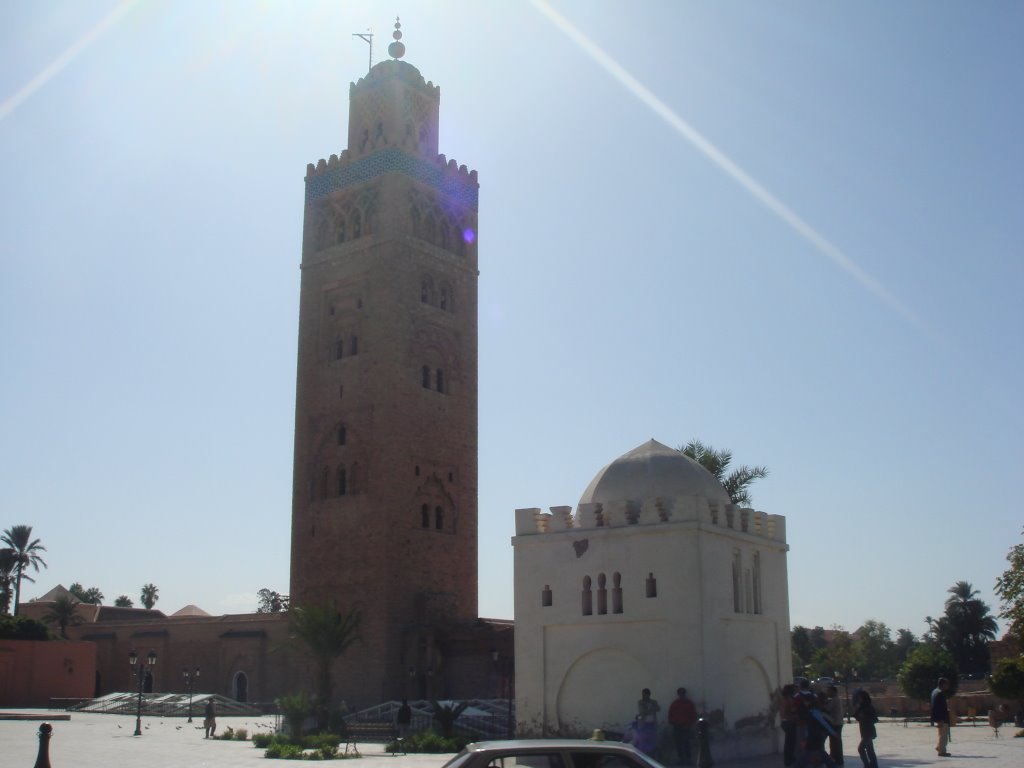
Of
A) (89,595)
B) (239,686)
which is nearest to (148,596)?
(89,595)

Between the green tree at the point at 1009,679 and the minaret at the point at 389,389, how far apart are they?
13933 mm

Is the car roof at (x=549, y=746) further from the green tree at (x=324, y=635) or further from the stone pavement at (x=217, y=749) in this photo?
the green tree at (x=324, y=635)

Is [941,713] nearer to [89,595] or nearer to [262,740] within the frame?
[262,740]

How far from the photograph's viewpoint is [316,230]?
35.2 m

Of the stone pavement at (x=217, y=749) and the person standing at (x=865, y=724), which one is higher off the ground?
the person standing at (x=865, y=724)

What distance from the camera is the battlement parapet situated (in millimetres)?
14812

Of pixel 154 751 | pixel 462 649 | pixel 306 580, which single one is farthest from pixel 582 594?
pixel 306 580

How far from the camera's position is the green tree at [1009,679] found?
23.2 m

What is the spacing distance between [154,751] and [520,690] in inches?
300

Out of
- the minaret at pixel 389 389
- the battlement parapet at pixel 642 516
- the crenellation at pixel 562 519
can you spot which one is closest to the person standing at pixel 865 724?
the battlement parapet at pixel 642 516

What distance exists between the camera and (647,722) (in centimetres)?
1400

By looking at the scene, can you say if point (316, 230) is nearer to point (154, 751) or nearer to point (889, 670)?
point (154, 751)

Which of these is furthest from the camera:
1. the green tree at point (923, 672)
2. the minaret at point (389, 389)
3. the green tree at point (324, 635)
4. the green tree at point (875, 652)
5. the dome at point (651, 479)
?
the green tree at point (875, 652)

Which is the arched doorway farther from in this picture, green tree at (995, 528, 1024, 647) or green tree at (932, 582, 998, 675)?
green tree at (932, 582, 998, 675)
